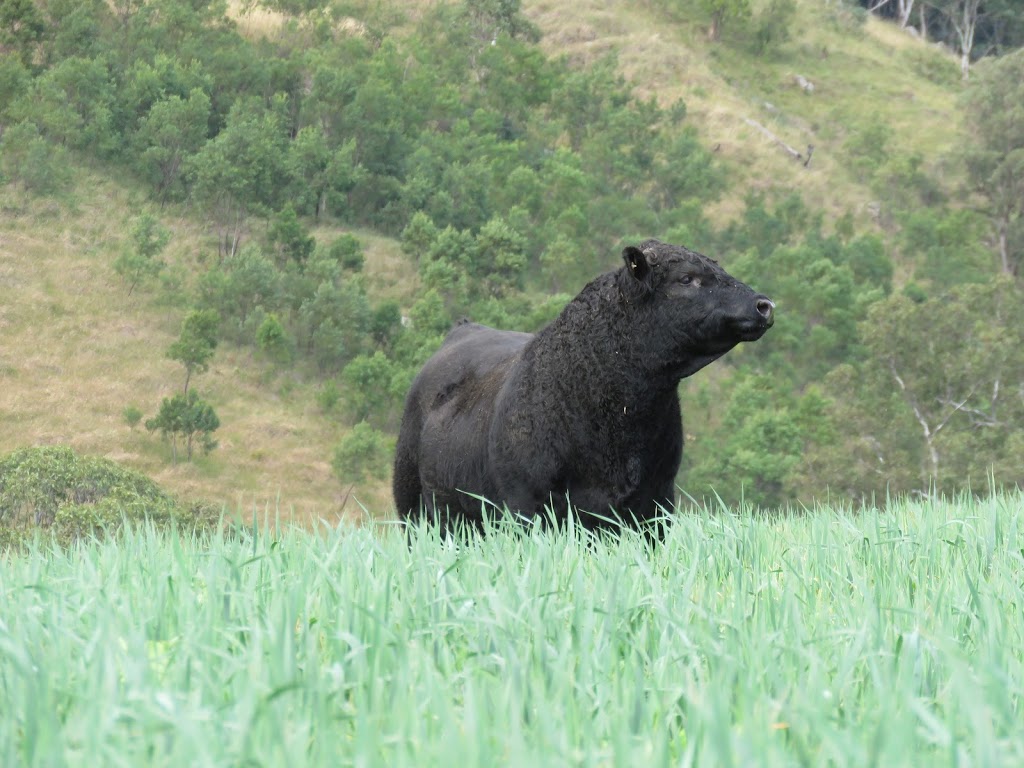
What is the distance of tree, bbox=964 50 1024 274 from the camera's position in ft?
210

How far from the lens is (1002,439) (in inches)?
1510

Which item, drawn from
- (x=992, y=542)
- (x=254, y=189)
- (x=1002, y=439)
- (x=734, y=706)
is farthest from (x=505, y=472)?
(x=254, y=189)

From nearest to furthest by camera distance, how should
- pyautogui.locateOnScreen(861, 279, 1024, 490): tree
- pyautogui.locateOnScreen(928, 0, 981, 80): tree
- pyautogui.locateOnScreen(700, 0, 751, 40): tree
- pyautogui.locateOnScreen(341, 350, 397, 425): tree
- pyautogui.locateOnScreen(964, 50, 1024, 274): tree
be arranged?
pyautogui.locateOnScreen(861, 279, 1024, 490): tree < pyautogui.locateOnScreen(341, 350, 397, 425): tree < pyautogui.locateOnScreen(964, 50, 1024, 274): tree < pyautogui.locateOnScreen(700, 0, 751, 40): tree < pyautogui.locateOnScreen(928, 0, 981, 80): tree

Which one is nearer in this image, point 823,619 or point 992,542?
point 823,619

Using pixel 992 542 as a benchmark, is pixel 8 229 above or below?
below

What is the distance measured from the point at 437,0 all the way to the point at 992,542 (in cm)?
8136

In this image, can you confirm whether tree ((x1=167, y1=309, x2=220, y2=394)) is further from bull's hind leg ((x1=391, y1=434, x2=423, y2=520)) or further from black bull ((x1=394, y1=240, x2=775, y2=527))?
black bull ((x1=394, y1=240, x2=775, y2=527))

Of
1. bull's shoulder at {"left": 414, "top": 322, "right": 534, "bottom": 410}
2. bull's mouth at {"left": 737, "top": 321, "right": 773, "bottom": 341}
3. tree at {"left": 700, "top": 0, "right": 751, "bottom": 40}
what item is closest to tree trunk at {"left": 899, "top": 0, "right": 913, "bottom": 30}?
tree at {"left": 700, "top": 0, "right": 751, "bottom": 40}

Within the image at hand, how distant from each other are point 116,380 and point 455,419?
1620 inches

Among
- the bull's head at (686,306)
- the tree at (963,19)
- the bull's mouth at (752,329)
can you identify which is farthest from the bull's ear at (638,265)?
the tree at (963,19)

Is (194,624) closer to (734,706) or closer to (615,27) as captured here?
(734,706)

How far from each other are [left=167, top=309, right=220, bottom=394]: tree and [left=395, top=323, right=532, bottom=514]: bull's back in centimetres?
3721

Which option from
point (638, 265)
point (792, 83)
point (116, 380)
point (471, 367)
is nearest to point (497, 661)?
point (638, 265)

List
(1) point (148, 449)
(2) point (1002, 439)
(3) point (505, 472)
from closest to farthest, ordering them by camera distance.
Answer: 1. (3) point (505, 472)
2. (2) point (1002, 439)
3. (1) point (148, 449)
